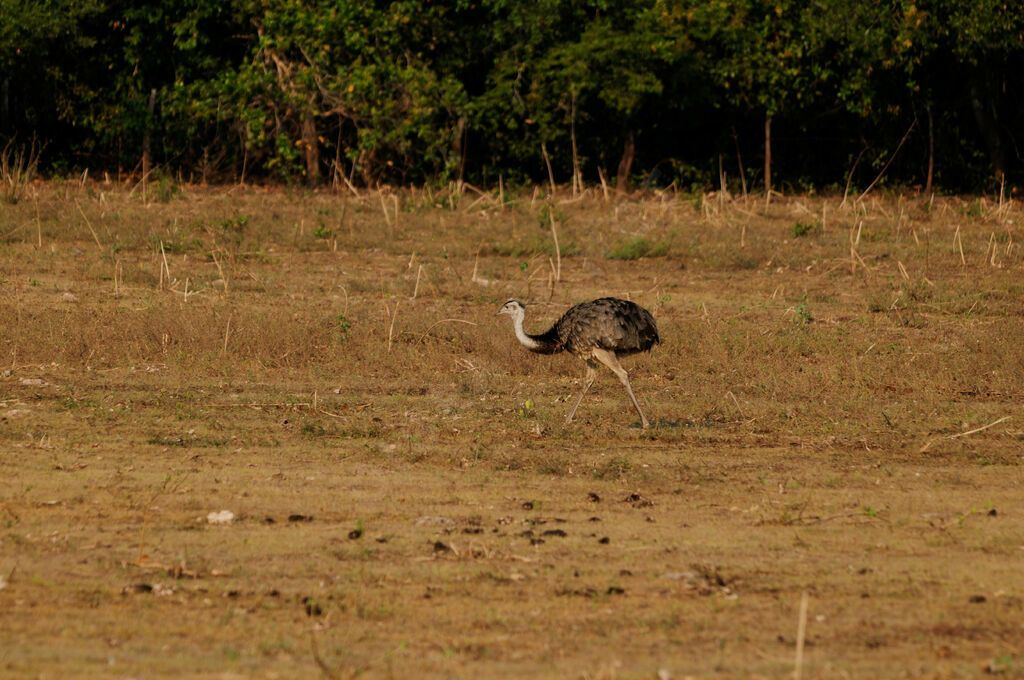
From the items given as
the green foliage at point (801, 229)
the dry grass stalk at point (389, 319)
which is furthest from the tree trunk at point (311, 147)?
the dry grass stalk at point (389, 319)

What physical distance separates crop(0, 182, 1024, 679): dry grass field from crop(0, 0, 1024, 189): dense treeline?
4.39 m

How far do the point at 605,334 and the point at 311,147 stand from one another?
13447 millimetres

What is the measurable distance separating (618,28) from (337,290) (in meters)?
9.22

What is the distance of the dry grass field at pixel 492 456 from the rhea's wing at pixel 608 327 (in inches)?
23.5

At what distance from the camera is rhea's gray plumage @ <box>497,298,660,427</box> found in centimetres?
944

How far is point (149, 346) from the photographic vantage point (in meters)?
11.2

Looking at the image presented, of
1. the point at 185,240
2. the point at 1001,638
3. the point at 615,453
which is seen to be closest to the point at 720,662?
the point at 1001,638

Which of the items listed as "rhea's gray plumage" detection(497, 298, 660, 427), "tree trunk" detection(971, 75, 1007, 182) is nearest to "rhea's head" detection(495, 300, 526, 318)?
"rhea's gray plumage" detection(497, 298, 660, 427)

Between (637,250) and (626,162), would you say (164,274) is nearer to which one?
(637,250)

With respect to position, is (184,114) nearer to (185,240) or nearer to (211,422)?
(185,240)

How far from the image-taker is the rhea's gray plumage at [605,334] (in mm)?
9438

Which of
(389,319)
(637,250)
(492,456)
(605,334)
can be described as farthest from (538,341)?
(637,250)

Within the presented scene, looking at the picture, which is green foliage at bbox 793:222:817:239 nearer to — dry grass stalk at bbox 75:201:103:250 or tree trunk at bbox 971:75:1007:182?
tree trunk at bbox 971:75:1007:182

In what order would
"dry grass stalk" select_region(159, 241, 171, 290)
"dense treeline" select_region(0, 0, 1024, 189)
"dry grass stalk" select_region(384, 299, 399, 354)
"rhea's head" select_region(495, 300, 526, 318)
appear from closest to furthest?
"rhea's head" select_region(495, 300, 526, 318)
"dry grass stalk" select_region(384, 299, 399, 354)
"dry grass stalk" select_region(159, 241, 171, 290)
"dense treeline" select_region(0, 0, 1024, 189)
